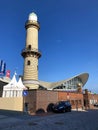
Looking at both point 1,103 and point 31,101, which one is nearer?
point 31,101

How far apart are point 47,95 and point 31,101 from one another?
2978 mm

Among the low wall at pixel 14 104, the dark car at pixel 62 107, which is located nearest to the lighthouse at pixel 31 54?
the low wall at pixel 14 104

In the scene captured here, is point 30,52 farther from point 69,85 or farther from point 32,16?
point 69,85

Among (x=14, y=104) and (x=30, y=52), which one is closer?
(x=14, y=104)

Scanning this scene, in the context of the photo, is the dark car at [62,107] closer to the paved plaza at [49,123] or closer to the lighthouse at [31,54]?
the paved plaza at [49,123]

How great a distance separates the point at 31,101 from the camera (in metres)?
26.6

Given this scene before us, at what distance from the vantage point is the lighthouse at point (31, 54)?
34.4 meters

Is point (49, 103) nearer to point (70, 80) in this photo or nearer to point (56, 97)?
point (56, 97)

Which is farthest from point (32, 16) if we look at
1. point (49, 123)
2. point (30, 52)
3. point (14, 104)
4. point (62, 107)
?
point (49, 123)

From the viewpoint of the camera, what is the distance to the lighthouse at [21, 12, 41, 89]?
1354 inches

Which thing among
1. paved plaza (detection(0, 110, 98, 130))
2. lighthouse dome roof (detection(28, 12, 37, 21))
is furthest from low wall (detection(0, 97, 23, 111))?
lighthouse dome roof (detection(28, 12, 37, 21))

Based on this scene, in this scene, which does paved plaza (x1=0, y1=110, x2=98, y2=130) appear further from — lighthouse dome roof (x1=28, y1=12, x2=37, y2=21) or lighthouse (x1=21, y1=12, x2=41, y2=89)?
lighthouse dome roof (x1=28, y1=12, x2=37, y2=21)

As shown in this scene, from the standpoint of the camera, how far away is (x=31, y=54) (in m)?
35.7

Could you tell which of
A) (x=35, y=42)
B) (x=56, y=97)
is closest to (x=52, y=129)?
Answer: (x=56, y=97)
